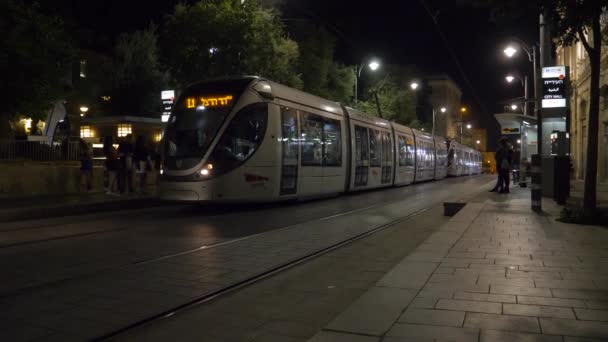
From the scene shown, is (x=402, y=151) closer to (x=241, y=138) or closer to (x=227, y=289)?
(x=241, y=138)

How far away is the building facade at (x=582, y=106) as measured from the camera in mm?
A: 24547

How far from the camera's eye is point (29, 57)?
53.2 feet

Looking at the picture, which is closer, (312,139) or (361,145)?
(312,139)

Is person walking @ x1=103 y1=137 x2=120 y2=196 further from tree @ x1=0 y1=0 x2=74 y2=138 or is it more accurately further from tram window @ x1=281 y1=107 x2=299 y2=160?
tram window @ x1=281 y1=107 x2=299 y2=160

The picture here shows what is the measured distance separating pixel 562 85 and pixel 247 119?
8893 millimetres

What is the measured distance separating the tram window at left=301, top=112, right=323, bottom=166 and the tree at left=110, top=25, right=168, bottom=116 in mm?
32554

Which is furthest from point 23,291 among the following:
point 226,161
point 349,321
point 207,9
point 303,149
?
point 207,9

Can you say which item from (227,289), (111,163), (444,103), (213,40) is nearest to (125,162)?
(111,163)

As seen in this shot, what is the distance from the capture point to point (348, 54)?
50406 millimetres

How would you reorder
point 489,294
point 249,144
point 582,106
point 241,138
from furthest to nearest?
point 582,106
point 249,144
point 241,138
point 489,294

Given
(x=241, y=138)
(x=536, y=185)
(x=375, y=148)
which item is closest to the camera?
(x=536, y=185)

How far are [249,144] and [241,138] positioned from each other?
0.28m

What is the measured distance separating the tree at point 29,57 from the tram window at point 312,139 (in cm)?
848

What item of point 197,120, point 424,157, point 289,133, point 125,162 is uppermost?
point 197,120
